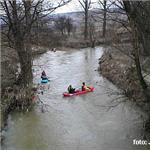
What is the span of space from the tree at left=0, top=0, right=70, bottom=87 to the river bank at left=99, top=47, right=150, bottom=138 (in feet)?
15.2

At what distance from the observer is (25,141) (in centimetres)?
916

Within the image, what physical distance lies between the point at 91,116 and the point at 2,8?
5951 mm

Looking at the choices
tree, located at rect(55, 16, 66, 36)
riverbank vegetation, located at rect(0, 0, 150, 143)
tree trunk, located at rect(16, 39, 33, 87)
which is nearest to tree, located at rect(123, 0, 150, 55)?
riverbank vegetation, located at rect(0, 0, 150, 143)

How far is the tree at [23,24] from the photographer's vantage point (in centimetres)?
1231

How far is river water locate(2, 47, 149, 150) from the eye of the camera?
8.88 m

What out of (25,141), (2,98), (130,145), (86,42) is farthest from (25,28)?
(86,42)

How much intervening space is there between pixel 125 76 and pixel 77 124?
5.32 metres

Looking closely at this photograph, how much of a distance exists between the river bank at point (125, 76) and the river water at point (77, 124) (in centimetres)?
38

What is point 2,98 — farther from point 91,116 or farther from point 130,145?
point 130,145

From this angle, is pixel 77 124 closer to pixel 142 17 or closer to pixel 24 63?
pixel 24 63

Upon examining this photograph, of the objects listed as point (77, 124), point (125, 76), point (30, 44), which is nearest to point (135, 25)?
point (77, 124)

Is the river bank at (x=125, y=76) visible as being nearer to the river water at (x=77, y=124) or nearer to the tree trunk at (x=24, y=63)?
the river water at (x=77, y=124)

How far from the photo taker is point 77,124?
1024 cm

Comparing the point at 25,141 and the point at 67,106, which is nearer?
the point at 25,141
